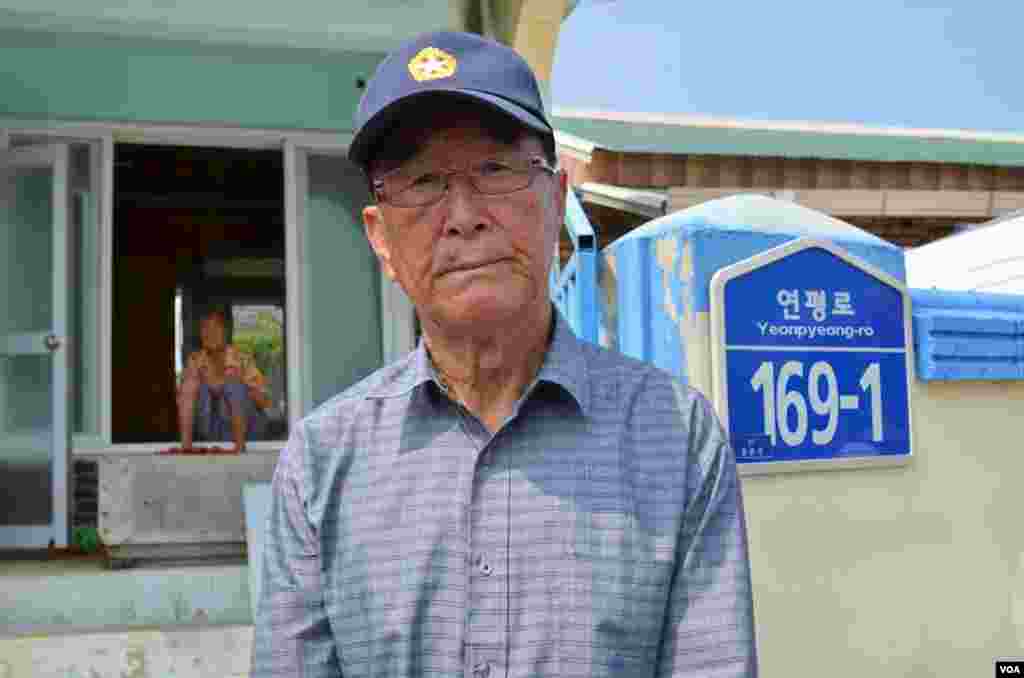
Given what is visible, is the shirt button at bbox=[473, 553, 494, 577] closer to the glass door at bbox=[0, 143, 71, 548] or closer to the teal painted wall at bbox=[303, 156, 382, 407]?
the glass door at bbox=[0, 143, 71, 548]

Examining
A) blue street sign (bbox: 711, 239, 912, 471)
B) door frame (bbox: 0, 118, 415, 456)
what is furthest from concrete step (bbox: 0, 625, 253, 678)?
blue street sign (bbox: 711, 239, 912, 471)

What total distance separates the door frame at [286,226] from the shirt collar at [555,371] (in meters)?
3.97

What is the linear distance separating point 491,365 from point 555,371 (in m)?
0.09

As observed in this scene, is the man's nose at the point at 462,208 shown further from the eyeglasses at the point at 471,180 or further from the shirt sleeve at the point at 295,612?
the shirt sleeve at the point at 295,612

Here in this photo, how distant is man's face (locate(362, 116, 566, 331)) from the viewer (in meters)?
1.10

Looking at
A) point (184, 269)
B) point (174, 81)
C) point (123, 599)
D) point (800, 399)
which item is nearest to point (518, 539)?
point (800, 399)

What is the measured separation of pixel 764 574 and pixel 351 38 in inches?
142

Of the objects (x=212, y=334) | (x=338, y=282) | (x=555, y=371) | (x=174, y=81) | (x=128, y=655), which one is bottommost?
(x=128, y=655)

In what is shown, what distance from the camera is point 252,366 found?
5656 mm

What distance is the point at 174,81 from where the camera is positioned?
495 cm

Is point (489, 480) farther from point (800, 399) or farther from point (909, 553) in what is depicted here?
point (909, 553)

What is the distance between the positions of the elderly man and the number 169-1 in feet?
4.89

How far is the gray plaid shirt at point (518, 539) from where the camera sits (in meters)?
1.04

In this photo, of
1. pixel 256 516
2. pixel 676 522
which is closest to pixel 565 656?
pixel 676 522
